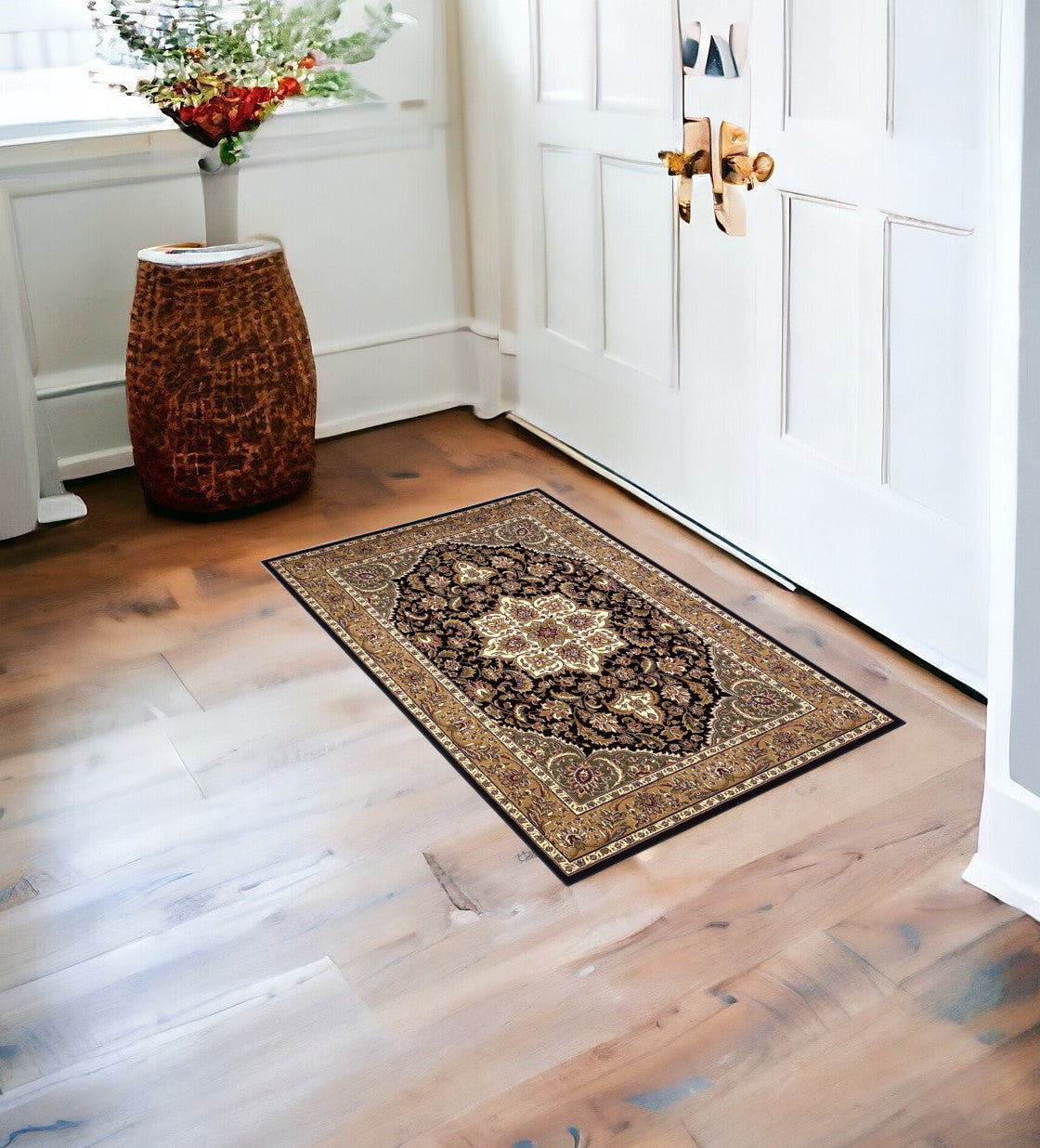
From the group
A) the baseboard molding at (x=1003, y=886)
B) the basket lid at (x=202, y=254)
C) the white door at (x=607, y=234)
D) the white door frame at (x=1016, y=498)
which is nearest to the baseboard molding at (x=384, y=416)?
the white door at (x=607, y=234)

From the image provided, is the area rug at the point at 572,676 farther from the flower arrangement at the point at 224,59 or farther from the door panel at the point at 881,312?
the flower arrangement at the point at 224,59

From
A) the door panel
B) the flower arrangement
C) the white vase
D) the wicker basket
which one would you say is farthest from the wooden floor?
the flower arrangement

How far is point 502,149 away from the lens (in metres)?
3.49

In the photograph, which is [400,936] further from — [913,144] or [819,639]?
[913,144]

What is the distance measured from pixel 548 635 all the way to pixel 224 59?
146cm

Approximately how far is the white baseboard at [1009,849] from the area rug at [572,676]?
370 mm

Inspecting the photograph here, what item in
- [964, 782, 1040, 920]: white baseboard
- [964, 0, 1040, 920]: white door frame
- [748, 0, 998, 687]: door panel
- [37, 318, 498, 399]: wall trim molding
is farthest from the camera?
[37, 318, 498, 399]: wall trim molding

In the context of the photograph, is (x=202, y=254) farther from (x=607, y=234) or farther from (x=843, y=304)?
(x=843, y=304)

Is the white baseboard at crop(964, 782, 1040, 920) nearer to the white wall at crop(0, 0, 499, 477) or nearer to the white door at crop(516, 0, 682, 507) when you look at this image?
the white door at crop(516, 0, 682, 507)

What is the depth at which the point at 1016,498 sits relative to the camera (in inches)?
65.6

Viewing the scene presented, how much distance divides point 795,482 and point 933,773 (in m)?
0.74

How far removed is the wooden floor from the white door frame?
11 cm

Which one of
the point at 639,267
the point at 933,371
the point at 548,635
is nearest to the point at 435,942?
the point at 548,635

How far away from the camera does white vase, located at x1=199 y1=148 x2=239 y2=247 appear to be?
2.96 metres
